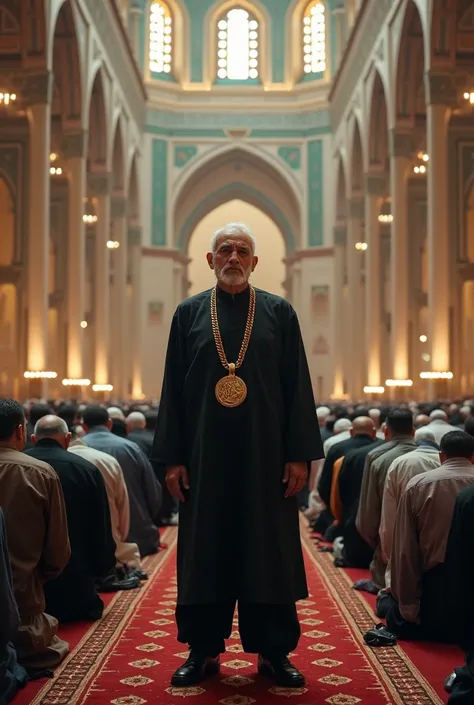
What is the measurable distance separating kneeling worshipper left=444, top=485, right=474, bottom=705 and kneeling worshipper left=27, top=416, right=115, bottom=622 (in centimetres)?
206

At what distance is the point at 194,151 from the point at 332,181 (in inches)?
172

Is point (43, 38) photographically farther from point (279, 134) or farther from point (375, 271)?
point (279, 134)

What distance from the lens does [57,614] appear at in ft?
17.9

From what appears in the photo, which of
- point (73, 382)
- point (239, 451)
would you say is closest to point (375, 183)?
point (73, 382)

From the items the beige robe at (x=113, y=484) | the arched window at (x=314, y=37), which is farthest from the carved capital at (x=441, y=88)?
the arched window at (x=314, y=37)

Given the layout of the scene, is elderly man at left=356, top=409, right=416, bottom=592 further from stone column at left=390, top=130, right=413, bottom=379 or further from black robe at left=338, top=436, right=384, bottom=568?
stone column at left=390, top=130, right=413, bottom=379

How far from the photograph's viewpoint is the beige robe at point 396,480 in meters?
5.56

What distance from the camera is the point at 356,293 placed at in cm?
2659

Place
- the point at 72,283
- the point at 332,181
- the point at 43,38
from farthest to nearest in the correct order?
the point at 332,181, the point at 72,283, the point at 43,38

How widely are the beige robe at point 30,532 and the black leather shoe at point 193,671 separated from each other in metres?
Result: 0.67

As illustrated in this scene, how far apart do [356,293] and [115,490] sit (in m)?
20.6

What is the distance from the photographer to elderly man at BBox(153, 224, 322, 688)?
4129mm

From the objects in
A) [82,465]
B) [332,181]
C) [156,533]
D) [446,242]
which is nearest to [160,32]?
[332,181]

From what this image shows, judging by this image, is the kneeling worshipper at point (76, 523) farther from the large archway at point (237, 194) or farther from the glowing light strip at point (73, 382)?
the large archway at point (237, 194)
